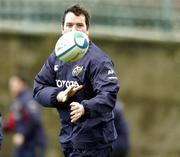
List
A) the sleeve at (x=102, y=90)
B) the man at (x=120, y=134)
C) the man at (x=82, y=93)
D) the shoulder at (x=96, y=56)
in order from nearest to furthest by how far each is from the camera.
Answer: the sleeve at (x=102, y=90) → the man at (x=82, y=93) → the shoulder at (x=96, y=56) → the man at (x=120, y=134)

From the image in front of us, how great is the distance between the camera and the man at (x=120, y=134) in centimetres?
1416

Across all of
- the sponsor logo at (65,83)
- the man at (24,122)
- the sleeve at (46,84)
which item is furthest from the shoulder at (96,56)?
the man at (24,122)

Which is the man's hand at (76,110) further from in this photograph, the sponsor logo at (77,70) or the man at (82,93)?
the sponsor logo at (77,70)

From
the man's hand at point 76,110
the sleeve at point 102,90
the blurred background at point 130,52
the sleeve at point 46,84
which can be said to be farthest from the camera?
the blurred background at point 130,52

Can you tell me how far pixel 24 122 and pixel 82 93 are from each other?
688cm

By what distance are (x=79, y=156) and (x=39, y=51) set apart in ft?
27.8

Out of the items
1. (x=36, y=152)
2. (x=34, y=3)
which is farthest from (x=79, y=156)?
(x=34, y=3)

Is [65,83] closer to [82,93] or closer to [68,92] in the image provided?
[82,93]

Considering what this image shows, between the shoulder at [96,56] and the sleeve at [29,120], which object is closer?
the shoulder at [96,56]

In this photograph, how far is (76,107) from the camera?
783cm

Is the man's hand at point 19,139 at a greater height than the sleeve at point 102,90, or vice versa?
the sleeve at point 102,90

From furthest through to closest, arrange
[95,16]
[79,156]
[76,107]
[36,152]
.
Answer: [95,16] < [36,152] < [79,156] < [76,107]

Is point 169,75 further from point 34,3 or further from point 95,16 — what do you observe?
point 34,3

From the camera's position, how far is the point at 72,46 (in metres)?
7.98
